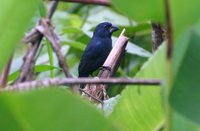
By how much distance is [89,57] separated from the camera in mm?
3248

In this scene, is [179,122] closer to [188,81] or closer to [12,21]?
[188,81]

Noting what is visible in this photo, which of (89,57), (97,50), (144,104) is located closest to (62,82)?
(144,104)

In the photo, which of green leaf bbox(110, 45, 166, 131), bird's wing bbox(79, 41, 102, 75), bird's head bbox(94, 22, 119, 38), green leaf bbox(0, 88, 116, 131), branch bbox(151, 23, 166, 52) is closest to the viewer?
green leaf bbox(0, 88, 116, 131)

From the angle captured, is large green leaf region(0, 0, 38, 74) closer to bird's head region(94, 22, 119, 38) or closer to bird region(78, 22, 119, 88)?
bird region(78, 22, 119, 88)

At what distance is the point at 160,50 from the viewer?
666 millimetres

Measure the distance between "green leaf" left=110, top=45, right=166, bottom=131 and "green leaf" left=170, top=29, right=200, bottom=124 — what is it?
0.27 feet

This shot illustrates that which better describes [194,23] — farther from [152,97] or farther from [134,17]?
[152,97]

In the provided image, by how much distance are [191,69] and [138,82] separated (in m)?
0.06

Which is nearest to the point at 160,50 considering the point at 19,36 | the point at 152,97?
the point at 152,97

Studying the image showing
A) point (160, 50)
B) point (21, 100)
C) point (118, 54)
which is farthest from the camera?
point (118, 54)

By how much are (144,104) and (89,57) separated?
2533mm

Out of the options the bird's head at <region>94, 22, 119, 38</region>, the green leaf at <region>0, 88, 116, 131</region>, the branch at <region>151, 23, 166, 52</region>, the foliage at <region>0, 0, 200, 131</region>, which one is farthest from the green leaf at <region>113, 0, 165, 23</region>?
the bird's head at <region>94, 22, 119, 38</region>

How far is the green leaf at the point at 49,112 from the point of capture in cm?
51

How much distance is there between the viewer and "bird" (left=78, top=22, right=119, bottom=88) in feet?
9.89
